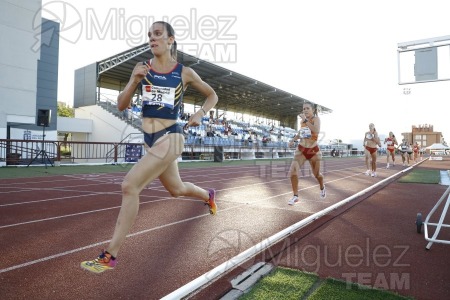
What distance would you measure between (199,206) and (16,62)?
762 inches

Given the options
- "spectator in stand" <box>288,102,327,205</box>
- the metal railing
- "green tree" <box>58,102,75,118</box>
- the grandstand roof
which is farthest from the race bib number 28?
"green tree" <box>58,102,75,118</box>

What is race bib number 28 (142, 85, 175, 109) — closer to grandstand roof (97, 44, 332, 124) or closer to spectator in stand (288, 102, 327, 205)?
spectator in stand (288, 102, 327, 205)

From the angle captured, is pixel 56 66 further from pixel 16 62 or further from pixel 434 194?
pixel 434 194

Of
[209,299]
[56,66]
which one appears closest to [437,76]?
[209,299]

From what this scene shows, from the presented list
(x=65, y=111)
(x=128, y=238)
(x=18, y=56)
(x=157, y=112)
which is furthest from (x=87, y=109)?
(x=65, y=111)

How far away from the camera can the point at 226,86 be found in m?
34.4

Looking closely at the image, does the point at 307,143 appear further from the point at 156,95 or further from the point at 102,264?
the point at 102,264

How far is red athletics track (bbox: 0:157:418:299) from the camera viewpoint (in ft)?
8.66

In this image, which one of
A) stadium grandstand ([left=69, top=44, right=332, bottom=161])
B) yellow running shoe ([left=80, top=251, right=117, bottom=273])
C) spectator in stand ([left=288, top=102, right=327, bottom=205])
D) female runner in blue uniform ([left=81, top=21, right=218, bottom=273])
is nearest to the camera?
yellow running shoe ([left=80, top=251, right=117, bottom=273])

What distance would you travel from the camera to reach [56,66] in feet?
86.5

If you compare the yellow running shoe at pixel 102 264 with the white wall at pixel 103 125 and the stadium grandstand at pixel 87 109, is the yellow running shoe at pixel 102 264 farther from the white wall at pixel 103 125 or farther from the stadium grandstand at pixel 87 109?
the white wall at pixel 103 125

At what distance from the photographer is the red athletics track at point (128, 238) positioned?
2.64 metres

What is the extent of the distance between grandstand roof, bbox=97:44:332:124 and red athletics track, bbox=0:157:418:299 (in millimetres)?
19022

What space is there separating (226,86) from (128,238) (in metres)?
31.5
